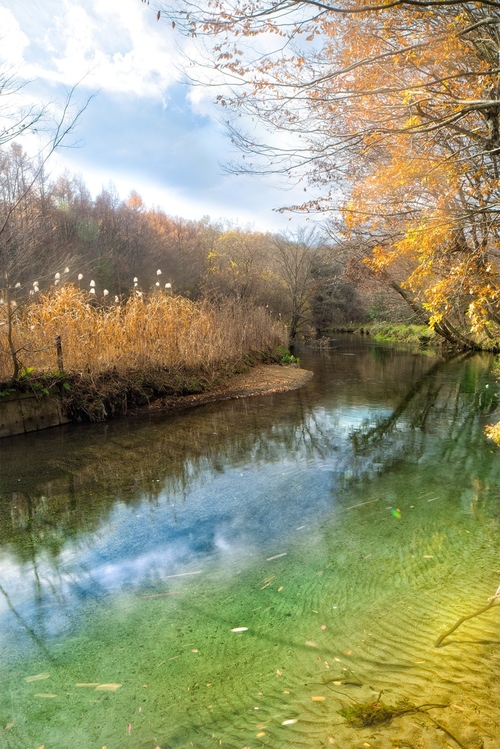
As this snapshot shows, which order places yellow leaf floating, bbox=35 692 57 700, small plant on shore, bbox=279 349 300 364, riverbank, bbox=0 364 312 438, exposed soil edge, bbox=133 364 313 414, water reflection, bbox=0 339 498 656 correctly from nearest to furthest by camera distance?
yellow leaf floating, bbox=35 692 57 700 → water reflection, bbox=0 339 498 656 → riverbank, bbox=0 364 312 438 → exposed soil edge, bbox=133 364 313 414 → small plant on shore, bbox=279 349 300 364

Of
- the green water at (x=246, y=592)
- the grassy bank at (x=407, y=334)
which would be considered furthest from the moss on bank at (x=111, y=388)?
the grassy bank at (x=407, y=334)

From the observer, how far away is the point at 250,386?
12.4 meters

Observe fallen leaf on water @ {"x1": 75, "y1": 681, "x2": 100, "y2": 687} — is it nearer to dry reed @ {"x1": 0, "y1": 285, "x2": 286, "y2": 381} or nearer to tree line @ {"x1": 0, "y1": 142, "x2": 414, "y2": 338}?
dry reed @ {"x1": 0, "y1": 285, "x2": 286, "y2": 381}

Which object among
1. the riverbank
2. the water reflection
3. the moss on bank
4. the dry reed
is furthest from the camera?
the dry reed

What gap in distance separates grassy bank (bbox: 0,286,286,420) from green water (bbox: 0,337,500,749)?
164cm

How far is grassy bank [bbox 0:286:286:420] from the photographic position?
842cm

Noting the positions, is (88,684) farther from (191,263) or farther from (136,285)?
(191,263)

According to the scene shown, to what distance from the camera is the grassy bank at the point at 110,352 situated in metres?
8.42

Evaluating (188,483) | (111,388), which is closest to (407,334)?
(111,388)

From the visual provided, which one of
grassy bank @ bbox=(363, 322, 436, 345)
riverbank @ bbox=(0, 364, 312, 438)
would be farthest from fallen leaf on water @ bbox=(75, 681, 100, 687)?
grassy bank @ bbox=(363, 322, 436, 345)

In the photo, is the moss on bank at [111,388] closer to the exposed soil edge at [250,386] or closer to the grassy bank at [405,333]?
the exposed soil edge at [250,386]

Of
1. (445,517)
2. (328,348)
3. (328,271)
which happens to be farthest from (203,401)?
(328,271)

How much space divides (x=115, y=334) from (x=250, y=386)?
414 cm

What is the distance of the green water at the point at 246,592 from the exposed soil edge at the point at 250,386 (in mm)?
2725
